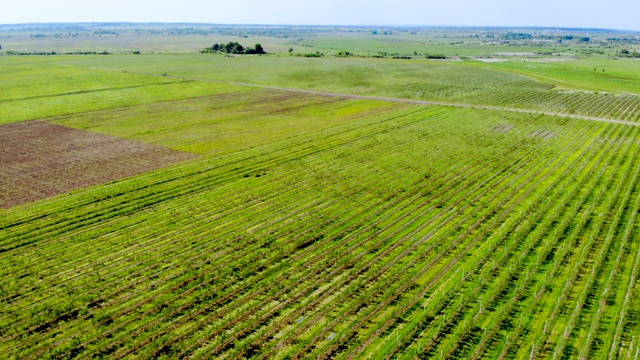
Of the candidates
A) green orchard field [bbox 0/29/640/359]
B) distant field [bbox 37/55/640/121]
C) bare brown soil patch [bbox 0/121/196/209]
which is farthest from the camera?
distant field [bbox 37/55/640/121]

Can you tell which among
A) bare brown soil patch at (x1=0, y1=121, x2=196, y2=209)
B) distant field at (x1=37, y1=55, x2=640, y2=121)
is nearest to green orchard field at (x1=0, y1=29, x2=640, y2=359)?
bare brown soil patch at (x1=0, y1=121, x2=196, y2=209)

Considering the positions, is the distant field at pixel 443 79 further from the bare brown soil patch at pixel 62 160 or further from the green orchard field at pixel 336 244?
the bare brown soil patch at pixel 62 160

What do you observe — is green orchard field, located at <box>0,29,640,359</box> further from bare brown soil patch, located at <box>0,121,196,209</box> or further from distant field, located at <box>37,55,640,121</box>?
distant field, located at <box>37,55,640,121</box>

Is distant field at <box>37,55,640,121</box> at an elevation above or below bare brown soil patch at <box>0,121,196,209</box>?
above

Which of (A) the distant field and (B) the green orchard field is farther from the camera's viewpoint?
(A) the distant field

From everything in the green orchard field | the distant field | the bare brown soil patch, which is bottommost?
the green orchard field

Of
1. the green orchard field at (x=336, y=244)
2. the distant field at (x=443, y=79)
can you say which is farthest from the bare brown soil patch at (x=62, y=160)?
the distant field at (x=443, y=79)

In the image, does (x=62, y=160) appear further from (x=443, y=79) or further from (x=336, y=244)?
(x=443, y=79)
